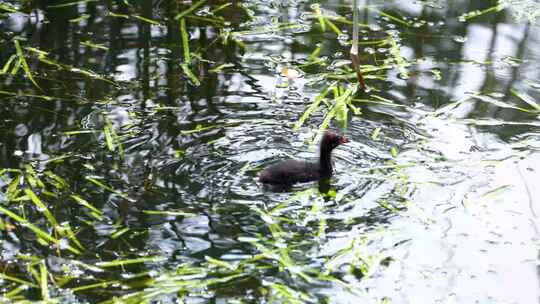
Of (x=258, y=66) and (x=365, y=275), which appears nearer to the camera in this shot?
(x=365, y=275)

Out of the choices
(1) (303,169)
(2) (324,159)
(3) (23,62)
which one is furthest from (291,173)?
(3) (23,62)

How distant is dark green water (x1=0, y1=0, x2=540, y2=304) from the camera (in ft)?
19.9

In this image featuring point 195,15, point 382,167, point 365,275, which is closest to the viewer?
point 365,275

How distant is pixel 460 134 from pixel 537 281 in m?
2.01

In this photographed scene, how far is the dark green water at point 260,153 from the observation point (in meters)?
6.07

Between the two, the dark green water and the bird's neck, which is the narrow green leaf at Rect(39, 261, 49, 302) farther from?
the bird's neck

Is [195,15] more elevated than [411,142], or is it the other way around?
[195,15]

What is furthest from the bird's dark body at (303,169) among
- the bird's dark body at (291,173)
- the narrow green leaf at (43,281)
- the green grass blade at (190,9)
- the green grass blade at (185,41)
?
the green grass blade at (190,9)

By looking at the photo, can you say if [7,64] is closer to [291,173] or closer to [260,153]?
[260,153]

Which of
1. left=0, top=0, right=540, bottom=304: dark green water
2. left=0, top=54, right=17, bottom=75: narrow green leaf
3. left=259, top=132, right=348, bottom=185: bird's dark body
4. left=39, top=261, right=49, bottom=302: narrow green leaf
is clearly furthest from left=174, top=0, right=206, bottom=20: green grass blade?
left=39, top=261, right=49, bottom=302: narrow green leaf

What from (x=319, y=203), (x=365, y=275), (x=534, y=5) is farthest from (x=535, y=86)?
(x=365, y=275)

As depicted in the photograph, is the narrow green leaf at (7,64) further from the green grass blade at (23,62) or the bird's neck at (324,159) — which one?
the bird's neck at (324,159)

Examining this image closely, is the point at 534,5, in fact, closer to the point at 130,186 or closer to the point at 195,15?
the point at 195,15

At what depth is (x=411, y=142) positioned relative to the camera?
769 cm
